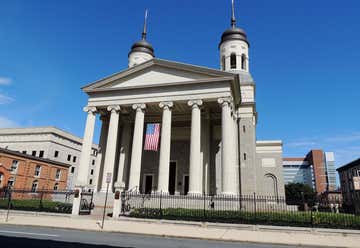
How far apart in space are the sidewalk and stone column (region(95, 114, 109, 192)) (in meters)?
11.7

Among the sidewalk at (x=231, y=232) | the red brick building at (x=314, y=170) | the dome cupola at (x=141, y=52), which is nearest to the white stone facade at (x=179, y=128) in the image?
the sidewalk at (x=231, y=232)

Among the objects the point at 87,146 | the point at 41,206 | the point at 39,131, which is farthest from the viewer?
the point at 39,131

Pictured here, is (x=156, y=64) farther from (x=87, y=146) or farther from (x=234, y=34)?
(x=234, y=34)

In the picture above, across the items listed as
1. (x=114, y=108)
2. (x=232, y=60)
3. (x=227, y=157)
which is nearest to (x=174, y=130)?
(x=114, y=108)

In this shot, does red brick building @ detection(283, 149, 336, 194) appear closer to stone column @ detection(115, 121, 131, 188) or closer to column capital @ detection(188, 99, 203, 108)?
stone column @ detection(115, 121, 131, 188)

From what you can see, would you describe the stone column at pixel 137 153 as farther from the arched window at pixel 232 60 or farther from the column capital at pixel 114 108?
the arched window at pixel 232 60

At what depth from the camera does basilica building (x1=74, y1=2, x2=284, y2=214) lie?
985 inches

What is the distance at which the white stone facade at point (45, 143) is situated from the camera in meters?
57.0

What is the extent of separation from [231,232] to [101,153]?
68.9ft

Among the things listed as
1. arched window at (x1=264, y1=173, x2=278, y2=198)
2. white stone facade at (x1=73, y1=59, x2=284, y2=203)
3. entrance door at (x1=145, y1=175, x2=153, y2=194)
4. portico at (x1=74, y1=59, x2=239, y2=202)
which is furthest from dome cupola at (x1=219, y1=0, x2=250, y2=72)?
entrance door at (x1=145, y1=175, x2=153, y2=194)

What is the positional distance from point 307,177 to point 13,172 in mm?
144887

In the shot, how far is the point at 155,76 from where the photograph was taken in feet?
94.6

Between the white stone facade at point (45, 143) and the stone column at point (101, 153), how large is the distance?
26.2 m

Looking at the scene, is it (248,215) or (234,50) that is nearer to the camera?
(248,215)
